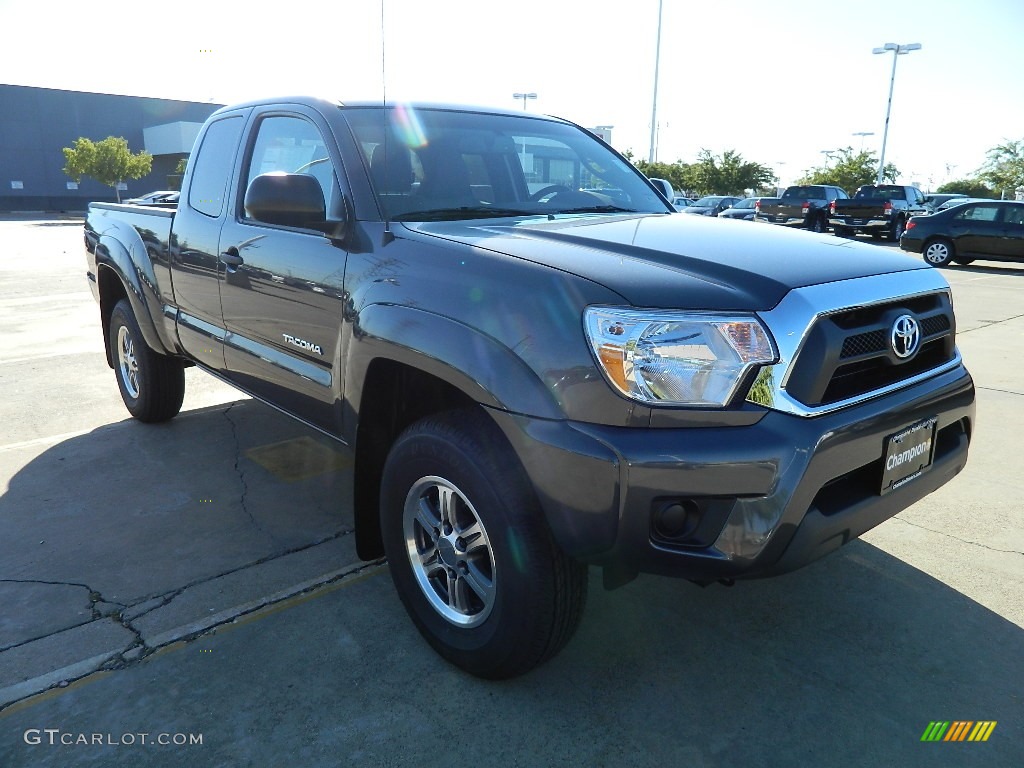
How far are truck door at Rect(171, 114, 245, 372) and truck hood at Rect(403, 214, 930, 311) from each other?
4.97 ft

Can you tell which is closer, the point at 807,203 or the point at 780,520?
the point at 780,520

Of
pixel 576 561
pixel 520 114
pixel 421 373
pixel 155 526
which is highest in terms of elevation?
pixel 520 114

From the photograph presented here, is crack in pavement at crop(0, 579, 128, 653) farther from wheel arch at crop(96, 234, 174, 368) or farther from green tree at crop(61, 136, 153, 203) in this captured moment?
green tree at crop(61, 136, 153, 203)

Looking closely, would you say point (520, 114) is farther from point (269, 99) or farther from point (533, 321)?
point (533, 321)

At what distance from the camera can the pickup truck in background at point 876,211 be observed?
74.7 feet

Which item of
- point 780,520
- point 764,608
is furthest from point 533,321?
point 764,608

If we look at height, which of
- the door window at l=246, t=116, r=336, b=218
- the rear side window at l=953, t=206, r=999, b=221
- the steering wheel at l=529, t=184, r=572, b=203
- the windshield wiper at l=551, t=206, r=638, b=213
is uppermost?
the door window at l=246, t=116, r=336, b=218

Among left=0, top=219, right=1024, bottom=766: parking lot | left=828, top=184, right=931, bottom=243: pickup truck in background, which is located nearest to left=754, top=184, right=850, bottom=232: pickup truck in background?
left=828, top=184, right=931, bottom=243: pickup truck in background

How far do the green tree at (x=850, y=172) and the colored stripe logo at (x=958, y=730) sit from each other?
5245 centimetres

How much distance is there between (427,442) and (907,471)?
145 cm

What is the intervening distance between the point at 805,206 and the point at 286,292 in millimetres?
23797

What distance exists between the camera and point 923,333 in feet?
8.36

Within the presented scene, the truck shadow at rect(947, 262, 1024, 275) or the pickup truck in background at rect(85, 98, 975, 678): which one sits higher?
the pickup truck in background at rect(85, 98, 975, 678)

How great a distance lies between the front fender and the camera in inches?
82.3
